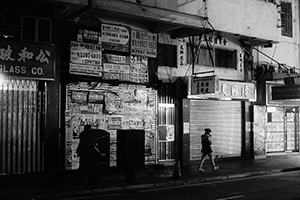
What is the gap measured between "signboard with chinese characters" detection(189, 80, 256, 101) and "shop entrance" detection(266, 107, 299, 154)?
3343 mm

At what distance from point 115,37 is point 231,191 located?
7.99m

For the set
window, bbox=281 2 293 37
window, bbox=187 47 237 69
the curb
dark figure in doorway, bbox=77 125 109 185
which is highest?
window, bbox=281 2 293 37

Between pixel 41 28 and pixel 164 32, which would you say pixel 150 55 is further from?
pixel 41 28

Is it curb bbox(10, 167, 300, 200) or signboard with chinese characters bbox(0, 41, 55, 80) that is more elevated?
signboard with chinese characters bbox(0, 41, 55, 80)

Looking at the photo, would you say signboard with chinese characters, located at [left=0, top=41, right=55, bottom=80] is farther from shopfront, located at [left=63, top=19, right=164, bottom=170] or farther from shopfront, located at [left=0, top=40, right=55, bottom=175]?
shopfront, located at [left=63, top=19, right=164, bottom=170]

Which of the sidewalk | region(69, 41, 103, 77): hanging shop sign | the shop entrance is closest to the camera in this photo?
the sidewalk

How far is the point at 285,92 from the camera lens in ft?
70.8

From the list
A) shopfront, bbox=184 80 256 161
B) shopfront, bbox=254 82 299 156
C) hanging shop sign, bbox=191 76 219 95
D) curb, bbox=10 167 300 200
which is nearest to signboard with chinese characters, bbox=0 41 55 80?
curb, bbox=10 167 300 200

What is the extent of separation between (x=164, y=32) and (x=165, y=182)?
24.9 feet

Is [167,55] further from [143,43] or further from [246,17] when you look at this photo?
[246,17]

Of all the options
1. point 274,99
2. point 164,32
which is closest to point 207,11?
point 164,32

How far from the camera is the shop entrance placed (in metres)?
23.4

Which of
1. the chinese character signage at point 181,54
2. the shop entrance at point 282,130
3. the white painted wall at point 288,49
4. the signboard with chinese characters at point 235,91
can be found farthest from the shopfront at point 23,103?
the shop entrance at point 282,130

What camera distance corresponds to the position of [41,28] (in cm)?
1497
